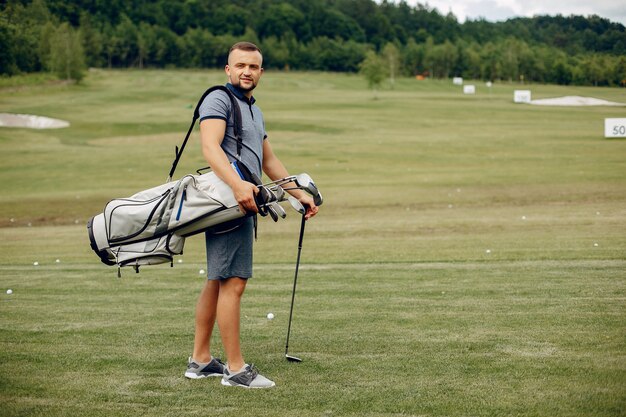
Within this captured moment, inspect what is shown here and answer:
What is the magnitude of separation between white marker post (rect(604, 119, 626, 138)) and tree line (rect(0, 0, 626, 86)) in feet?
11.1

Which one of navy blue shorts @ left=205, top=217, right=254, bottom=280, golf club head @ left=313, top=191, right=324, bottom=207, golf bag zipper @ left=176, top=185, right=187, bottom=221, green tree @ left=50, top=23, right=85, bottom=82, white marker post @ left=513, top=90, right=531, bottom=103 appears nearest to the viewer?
golf bag zipper @ left=176, top=185, right=187, bottom=221

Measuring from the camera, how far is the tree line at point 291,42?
39688 mm

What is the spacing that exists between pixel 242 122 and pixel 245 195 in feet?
2.43

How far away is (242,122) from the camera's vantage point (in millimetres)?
6113

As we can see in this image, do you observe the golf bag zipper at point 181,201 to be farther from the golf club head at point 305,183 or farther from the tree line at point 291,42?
the tree line at point 291,42

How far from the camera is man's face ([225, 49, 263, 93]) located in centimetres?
→ 611

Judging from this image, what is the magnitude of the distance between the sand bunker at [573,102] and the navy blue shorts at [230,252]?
3848cm

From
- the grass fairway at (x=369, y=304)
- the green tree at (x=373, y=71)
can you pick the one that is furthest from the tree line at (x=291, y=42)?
the grass fairway at (x=369, y=304)

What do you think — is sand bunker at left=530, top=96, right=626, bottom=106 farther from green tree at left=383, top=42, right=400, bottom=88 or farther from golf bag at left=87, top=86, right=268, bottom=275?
green tree at left=383, top=42, right=400, bottom=88

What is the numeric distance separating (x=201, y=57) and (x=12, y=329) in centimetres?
14555

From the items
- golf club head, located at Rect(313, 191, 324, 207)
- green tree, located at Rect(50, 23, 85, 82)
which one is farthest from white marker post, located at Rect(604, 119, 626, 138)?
green tree, located at Rect(50, 23, 85, 82)

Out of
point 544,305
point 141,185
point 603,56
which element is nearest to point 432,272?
point 544,305

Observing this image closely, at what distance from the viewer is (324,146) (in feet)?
145

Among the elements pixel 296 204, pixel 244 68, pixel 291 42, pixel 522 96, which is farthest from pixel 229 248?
pixel 291 42
